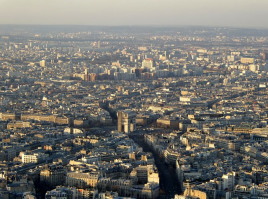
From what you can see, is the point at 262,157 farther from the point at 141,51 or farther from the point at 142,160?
the point at 141,51

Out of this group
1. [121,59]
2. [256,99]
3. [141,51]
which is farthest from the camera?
[141,51]

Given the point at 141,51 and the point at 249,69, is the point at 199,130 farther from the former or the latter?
the point at 141,51

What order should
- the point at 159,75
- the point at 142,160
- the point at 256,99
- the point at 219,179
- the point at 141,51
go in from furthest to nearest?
the point at 141,51, the point at 159,75, the point at 256,99, the point at 142,160, the point at 219,179

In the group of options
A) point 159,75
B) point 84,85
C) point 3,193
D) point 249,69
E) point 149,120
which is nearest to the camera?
point 3,193

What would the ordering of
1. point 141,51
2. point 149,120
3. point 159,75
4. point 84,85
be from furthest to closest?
1. point 141,51
2. point 159,75
3. point 84,85
4. point 149,120

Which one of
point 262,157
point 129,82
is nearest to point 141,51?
point 129,82

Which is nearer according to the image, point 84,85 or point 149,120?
point 149,120

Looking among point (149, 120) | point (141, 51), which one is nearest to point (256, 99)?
point (149, 120)

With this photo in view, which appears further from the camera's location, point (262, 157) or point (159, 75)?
point (159, 75)
